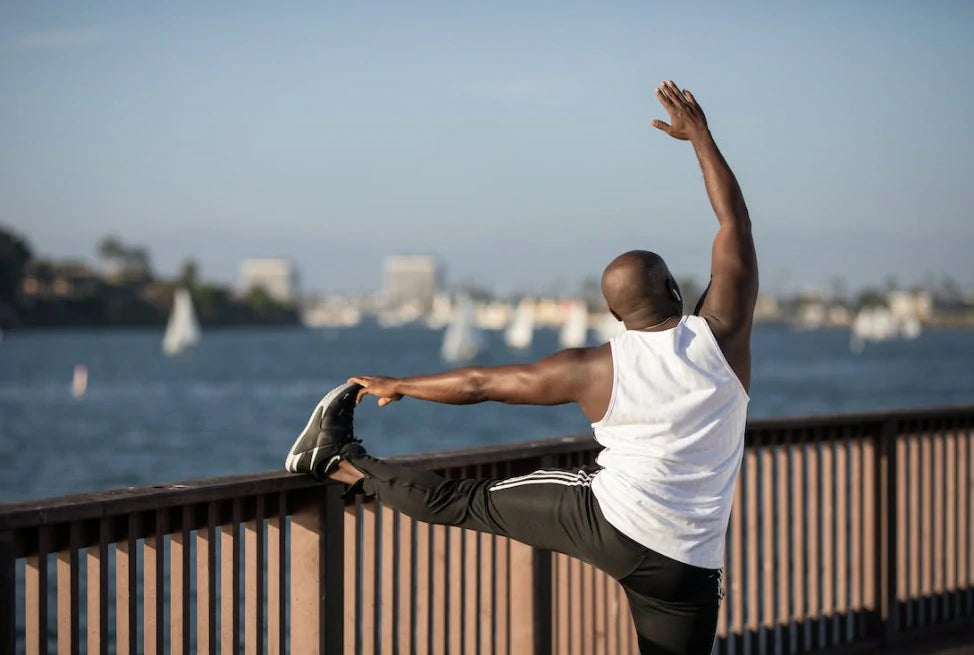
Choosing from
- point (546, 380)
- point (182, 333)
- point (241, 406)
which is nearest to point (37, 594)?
point (546, 380)

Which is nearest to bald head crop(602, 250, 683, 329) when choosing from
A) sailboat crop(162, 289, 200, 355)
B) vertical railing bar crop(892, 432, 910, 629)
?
vertical railing bar crop(892, 432, 910, 629)

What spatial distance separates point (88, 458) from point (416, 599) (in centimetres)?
4479

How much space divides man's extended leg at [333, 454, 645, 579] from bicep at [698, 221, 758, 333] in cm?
60

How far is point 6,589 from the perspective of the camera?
Answer: 123 inches

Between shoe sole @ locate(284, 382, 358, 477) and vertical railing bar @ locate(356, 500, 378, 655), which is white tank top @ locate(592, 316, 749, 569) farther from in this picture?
vertical railing bar @ locate(356, 500, 378, 655)

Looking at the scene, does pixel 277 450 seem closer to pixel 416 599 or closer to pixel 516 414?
pixel 516 414

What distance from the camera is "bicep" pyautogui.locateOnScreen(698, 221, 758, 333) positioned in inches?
137

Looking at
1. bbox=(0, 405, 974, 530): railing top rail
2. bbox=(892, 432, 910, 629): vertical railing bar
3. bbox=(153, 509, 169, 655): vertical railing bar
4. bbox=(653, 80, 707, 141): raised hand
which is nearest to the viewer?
bbox=(0, 405, 974, 530): railing top rail

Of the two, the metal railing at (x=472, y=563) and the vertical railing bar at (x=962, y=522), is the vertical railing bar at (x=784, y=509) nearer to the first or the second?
the metal railing at (x=472, y=563)

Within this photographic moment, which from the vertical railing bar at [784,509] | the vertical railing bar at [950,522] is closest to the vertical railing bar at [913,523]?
the vertical railing bar at [950,522]

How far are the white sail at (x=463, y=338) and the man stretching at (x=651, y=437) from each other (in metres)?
113

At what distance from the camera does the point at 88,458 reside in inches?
1850

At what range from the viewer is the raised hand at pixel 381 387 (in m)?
3.87

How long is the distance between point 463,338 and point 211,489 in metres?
115
